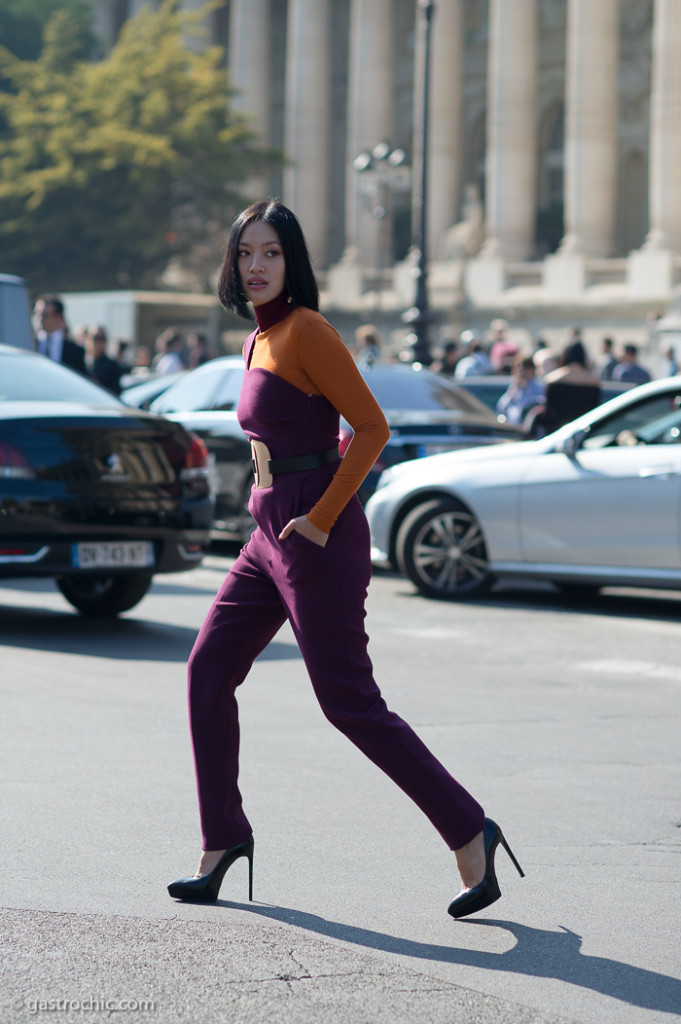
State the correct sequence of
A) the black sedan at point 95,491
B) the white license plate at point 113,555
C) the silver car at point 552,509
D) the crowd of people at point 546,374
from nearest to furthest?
the black sedan at point 95,491 → the white license plate at point 113,555 → the silver car at point 552,509 → the crowd of people at point 546,374

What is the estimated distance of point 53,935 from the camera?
4.48 meters

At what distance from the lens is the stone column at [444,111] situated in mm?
49125

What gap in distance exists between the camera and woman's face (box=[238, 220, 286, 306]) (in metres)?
4.84

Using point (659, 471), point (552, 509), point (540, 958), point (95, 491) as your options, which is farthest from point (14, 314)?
point (540, 958)

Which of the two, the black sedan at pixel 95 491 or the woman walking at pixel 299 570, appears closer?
the woman walking at pixel 299 570

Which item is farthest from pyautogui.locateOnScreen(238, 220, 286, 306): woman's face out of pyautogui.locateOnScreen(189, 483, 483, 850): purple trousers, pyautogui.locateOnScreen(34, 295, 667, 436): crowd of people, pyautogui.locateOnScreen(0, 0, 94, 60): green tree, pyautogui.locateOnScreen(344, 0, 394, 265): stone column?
pyautogui.locateOnScreen(0, 0, 94, 60): green tree

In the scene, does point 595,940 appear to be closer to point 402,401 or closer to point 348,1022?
point 348,1022

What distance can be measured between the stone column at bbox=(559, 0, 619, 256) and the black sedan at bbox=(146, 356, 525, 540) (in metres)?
28.7

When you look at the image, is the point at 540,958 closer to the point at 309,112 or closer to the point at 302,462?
the point at 302,462

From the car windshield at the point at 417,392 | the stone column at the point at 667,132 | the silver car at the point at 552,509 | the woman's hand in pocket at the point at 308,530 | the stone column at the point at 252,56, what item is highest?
the stone column at the point at 252,56

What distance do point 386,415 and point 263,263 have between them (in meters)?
9.68

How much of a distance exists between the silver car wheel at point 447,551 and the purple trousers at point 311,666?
7842 mm

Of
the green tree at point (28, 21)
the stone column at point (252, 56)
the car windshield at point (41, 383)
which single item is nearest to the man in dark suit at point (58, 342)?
the car windshield at point (41, 383)

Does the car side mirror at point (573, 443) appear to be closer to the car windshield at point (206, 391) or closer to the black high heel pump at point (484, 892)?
the car windshield at point (206, 391)
